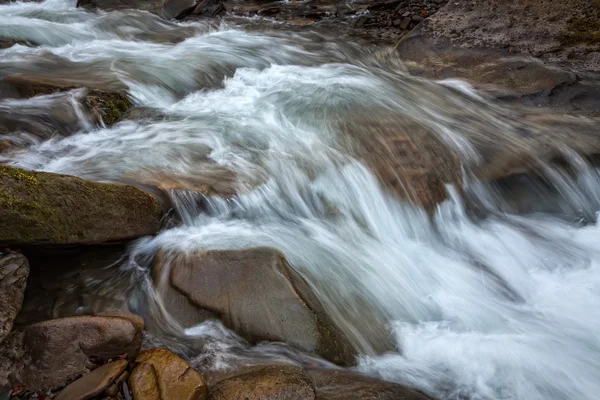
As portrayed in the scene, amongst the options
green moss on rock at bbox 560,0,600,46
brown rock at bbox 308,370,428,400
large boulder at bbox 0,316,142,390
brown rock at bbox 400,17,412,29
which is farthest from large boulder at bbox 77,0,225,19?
brown rock at bbox 308,370,428,400

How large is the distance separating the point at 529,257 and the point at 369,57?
529 cm

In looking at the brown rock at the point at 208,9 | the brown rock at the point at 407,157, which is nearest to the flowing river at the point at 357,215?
the brown rock at the point at 407,157

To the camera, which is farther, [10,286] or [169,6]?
[169,6]

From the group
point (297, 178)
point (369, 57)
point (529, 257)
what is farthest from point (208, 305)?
point (369, 57)

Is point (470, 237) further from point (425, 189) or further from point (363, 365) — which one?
point (363, 365)

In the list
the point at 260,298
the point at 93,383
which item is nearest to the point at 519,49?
the point at 260,298

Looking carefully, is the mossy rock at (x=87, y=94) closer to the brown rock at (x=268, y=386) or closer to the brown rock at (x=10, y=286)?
the brown rock at (x=10, y=286)

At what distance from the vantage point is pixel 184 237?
4508 mm

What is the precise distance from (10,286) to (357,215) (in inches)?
136

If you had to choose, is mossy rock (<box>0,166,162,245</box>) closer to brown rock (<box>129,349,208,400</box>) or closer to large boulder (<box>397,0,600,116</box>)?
brown rock (<box>129,349,208,400</box>)

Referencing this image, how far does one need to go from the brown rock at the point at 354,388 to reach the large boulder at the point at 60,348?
1.34 meters

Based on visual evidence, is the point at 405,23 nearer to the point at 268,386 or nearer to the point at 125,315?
the point at 125,315

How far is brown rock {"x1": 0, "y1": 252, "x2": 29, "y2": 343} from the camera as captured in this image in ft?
10.7

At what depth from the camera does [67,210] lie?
3787mm
